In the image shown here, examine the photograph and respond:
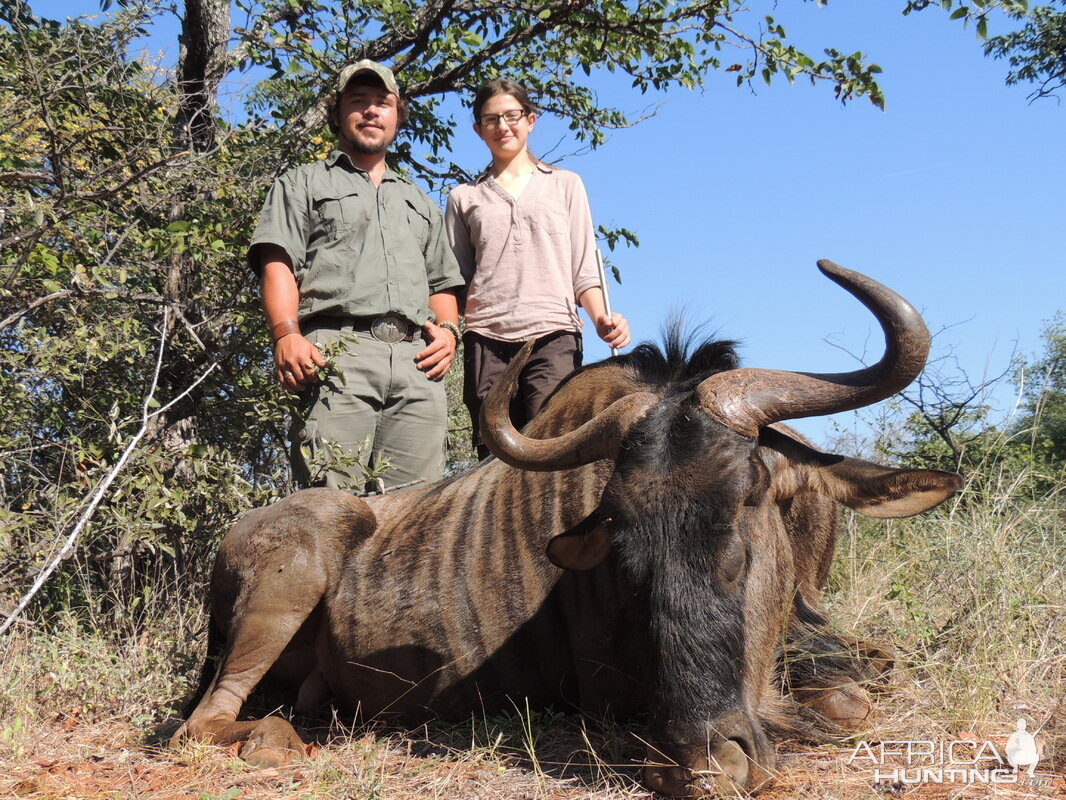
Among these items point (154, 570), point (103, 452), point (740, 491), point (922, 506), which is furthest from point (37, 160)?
point (922, 506)

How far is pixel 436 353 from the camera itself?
5211mm

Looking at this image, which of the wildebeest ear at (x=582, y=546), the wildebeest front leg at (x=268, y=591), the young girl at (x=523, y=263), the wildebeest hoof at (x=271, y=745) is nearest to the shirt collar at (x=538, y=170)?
the young girl at (x=523, y=263)

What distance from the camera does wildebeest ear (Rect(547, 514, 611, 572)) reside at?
351 centimetres

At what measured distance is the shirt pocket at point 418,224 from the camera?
5.42 metres

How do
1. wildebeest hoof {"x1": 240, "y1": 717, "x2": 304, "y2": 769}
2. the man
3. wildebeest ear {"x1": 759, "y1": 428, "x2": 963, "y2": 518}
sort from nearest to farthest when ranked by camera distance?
1. wildebeest ear {"x1": 759, "y1": 428, "x2": 963, "y2": 518}
2. wildebeest hoof {"x1": 240, "y1": 717, "x2": 304, "y2": 769}
3. the man

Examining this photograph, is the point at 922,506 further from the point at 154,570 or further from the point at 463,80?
the point at 463,80

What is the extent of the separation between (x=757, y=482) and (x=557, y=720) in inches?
53.5

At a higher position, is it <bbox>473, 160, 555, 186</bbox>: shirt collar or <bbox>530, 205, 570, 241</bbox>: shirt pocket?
<bbox>473, 160, 555, 186</bbox>: shirt collar

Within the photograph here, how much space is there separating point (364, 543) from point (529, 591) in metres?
0.96

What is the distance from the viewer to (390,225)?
530 cm

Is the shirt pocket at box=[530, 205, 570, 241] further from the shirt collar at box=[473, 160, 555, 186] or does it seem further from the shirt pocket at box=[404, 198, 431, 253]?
the shirt pocket at box=[404, 198, 431, 253]

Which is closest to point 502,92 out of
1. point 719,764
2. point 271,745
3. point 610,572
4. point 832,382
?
point 832,382

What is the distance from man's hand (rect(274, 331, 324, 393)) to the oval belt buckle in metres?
0.39

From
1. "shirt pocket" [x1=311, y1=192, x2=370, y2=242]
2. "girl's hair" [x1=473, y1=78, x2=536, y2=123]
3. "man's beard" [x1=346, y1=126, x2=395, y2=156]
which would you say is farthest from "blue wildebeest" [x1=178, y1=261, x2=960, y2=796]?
"man's beard" [x1=346, y1=126, x2=395, y2=156]
